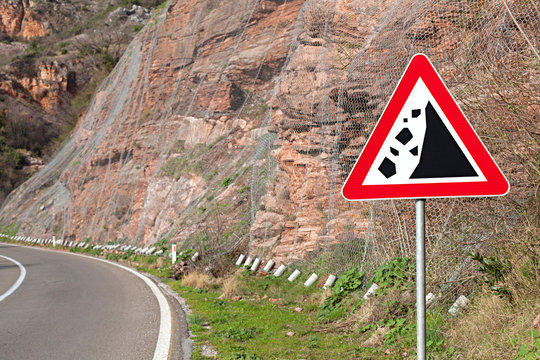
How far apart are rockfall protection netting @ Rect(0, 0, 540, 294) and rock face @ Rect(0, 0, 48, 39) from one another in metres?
54.0

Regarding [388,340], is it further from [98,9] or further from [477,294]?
[98,9]

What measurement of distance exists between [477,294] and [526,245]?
77 centimetres

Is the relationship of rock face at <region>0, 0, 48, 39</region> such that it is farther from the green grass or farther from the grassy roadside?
the grassy roadside

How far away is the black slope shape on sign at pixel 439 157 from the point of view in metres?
2.52

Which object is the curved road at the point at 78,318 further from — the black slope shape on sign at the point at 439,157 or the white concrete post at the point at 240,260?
the black slope shape on sign at the point at 439,157

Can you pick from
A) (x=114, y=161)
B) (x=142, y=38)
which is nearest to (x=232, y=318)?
(x=114, y=161)

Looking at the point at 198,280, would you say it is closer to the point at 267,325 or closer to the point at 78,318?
the point at 78,318

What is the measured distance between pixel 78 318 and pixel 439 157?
256 inches

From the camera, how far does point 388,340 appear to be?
478cm

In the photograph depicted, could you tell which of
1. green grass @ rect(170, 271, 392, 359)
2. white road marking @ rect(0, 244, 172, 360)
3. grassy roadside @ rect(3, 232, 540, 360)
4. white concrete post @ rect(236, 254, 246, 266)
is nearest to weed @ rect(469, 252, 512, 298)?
grassy roadside @ rect(3, 232, 540, 360)

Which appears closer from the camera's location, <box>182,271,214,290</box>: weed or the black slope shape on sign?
the black slope shape on sign

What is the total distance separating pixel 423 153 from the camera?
2.57 m

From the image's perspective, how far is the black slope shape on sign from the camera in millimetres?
2518

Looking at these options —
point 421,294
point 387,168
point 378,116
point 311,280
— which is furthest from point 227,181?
point 421,294
